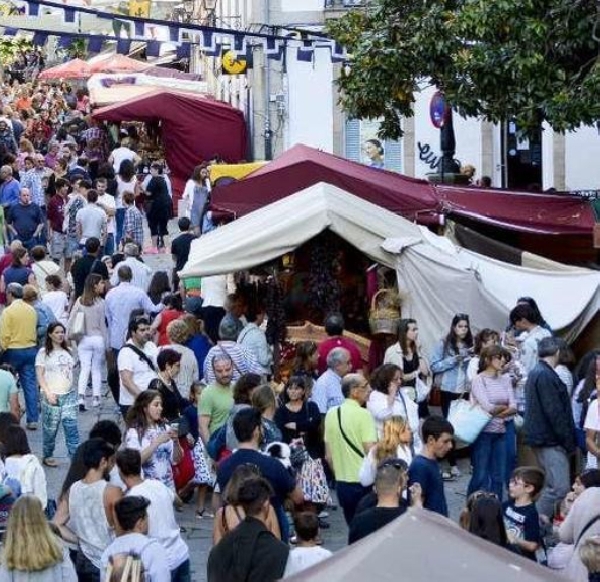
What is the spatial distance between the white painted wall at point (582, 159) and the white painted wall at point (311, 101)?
4316 mm

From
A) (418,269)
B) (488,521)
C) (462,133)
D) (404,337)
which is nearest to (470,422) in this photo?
(404,337)

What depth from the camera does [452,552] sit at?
18.9 ft

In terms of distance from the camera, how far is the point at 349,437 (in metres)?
12.8

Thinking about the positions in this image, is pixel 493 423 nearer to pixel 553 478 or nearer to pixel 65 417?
pixel 553 478

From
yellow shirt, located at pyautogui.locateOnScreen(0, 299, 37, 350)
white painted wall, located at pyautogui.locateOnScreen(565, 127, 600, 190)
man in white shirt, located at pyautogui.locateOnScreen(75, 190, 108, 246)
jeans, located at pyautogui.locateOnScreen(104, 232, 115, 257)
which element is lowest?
yellow shirt, located at pyautogui.locateOnScreen(0, 299, 37, 350)

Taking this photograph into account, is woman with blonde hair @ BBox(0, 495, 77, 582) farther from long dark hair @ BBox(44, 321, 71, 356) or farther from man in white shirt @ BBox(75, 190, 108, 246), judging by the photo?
man in white shirt @ BBox(75, 190, 108, 246)

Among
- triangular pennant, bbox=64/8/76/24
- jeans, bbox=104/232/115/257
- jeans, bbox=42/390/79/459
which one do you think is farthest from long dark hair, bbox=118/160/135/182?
jeans, bbox=42/390/79/459

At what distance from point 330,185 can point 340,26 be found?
6.12 m

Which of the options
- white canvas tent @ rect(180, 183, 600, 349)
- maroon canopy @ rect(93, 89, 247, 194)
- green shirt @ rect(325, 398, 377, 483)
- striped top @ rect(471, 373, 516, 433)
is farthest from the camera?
maroon canopy @ rect(93, 89, 247, 194)

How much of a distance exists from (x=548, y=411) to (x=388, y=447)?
7.22ft

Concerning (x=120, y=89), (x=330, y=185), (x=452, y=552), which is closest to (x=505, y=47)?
(x=330, y=185)

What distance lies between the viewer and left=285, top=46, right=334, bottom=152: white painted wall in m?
33.3

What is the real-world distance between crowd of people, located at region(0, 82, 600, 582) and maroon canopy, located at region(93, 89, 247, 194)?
432 inches

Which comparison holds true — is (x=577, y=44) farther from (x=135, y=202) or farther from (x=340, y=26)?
(x=135, y=202)
